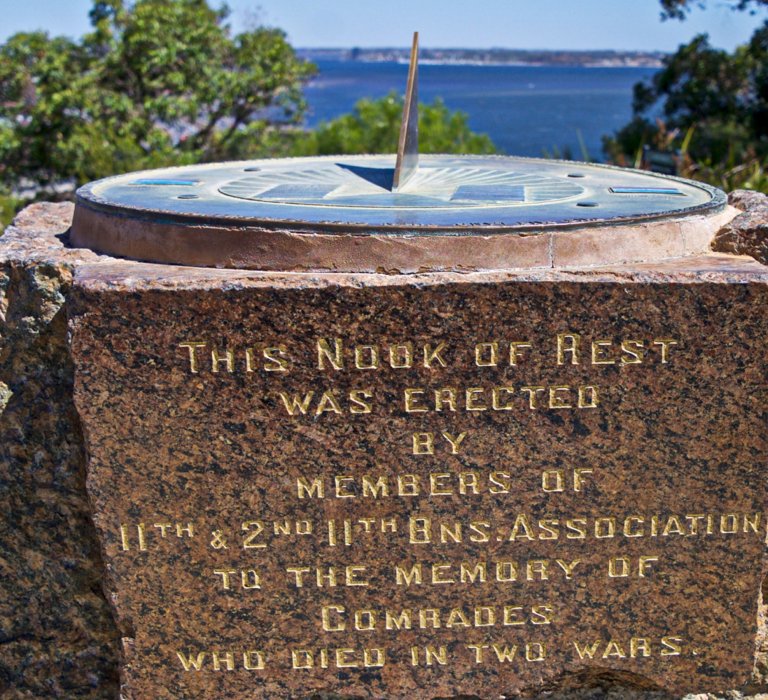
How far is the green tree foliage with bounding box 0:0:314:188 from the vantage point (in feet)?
36.4

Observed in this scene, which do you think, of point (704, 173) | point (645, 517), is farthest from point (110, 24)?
point (645, 517)

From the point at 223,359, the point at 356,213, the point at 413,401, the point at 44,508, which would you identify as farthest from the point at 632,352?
the point at 44,508

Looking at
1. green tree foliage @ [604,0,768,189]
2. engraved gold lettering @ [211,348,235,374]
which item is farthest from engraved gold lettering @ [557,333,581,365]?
green tree foliage @ [604,0,768,189]

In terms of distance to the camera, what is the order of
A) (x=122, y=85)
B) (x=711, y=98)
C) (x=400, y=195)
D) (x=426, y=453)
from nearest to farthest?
(x=426, y=453), (x=400, y=195), (x=122, y=85), (x=711, y=98)

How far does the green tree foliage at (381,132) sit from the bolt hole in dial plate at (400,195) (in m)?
6.66

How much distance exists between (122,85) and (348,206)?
9698 millimetres

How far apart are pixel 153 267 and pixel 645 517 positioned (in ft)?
5.10

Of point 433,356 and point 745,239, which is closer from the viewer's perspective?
point 433,356

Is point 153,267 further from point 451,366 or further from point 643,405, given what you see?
point 643,405

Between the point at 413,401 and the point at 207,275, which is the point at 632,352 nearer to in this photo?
the point at 413,401

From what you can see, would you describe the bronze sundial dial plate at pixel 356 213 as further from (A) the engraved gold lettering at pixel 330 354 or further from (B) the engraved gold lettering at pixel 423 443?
(B) the engraved gold lettering at pixel 423 443

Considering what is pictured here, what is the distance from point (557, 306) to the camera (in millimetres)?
2578

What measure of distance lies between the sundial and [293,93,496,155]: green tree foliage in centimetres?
697

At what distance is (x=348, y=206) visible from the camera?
305cm
